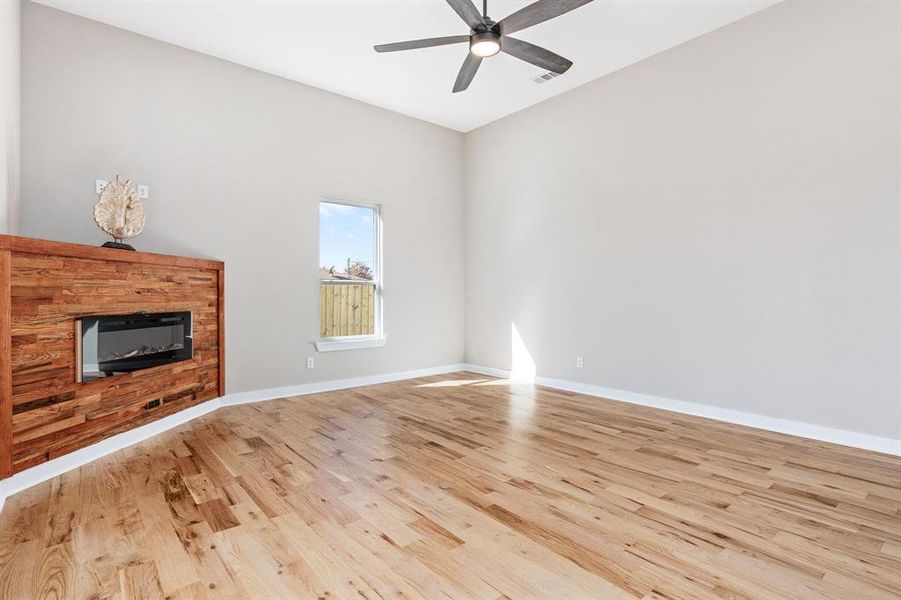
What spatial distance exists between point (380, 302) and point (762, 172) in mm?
4053

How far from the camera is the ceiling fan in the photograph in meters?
2.76

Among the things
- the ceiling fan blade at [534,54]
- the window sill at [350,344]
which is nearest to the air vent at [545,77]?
the ceiling fan blade at [534,54]

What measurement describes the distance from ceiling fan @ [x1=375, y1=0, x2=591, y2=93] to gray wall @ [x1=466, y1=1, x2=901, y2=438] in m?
1.58

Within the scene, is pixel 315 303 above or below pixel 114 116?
below

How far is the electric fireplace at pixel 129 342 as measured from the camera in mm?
2840

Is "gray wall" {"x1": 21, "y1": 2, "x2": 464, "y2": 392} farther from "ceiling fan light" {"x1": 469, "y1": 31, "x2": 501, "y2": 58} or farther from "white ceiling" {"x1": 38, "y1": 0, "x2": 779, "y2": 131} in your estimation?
"ceiling fan light" {"x1": 469, "y1": 31, "x2": 501, "y2": 58}

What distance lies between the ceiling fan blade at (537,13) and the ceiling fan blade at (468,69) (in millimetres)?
355

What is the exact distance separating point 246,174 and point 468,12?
2812 mm

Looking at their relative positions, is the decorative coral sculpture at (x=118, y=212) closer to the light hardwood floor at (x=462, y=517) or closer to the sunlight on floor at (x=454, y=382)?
the light hardwood floor at (x=462, y=517)

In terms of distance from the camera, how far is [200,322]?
400 cm

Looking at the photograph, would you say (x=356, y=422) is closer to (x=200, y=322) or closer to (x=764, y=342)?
(x=200, y=322)

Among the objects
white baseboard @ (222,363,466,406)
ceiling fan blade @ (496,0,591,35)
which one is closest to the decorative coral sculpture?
white baseboard @ (222,363,466,406)

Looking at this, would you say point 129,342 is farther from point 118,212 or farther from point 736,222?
point 736,222

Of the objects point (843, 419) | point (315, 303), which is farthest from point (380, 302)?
point (843, 419)
